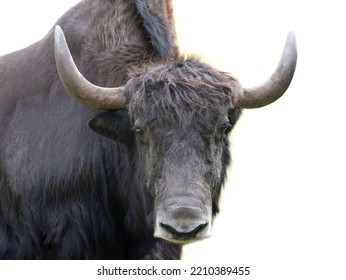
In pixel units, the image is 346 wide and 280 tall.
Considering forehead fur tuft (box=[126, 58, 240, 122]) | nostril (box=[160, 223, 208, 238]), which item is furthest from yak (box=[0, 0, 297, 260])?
nostril (box=[160, 223, 208, 238])

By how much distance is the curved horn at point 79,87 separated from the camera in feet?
27.0

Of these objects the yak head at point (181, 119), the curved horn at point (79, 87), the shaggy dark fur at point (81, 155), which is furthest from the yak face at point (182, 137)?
the shaggy dark fur at point (81, 155)

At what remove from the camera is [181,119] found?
7.98 meters

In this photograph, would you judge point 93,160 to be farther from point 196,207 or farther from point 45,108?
point 196,207

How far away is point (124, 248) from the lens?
9.02 meters

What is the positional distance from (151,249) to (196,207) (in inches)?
55.4

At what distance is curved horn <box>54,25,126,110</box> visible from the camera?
324 inches

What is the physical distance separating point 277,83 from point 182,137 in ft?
3.47

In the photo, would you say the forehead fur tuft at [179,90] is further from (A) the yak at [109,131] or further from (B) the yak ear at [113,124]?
(B) the yak ear at [113,124]

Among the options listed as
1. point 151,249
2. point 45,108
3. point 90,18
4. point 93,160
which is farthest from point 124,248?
point 90,18

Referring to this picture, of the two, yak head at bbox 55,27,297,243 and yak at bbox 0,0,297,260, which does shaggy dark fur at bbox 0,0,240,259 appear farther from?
yak head at bbox 55,27,297,243

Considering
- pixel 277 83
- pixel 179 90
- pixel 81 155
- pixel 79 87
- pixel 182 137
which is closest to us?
pixel 182 137

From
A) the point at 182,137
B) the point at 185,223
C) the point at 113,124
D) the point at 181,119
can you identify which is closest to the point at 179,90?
the point at 181,119

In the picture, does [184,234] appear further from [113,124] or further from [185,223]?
[113,124]
